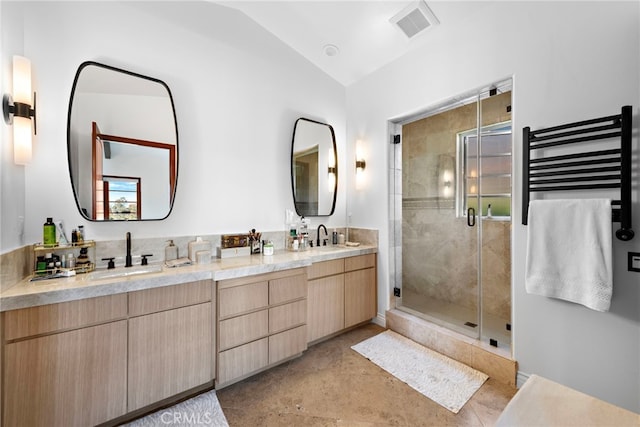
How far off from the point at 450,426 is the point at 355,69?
3406 millimetres

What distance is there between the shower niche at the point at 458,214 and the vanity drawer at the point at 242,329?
5.35 ft

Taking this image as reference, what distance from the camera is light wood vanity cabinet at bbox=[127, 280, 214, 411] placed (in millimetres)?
1574

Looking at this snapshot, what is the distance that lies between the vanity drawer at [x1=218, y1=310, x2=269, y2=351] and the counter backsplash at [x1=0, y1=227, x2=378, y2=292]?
70 cm

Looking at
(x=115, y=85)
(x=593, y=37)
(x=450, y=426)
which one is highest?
(x=593, y=37)

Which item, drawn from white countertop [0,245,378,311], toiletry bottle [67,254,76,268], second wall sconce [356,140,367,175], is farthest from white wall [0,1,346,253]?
second wall sconce [356,140,367,175]

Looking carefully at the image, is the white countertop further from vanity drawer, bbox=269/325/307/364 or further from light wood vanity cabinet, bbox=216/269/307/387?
vanity drawer, bbox=269/325/307/364

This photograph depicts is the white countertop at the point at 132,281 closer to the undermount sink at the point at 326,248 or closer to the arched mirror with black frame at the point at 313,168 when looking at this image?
the undermount sink at the point at 326,248

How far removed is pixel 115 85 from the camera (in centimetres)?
194

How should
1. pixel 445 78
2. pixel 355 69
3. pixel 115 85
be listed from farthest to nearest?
pixel 355 69 → pixel 445 78 → pixel 115 85

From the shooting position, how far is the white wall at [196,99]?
175 centimetres

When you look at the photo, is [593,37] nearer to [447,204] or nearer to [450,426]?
[447,204]

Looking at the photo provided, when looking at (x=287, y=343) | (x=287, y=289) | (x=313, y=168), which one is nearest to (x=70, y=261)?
(x=287, y=289)

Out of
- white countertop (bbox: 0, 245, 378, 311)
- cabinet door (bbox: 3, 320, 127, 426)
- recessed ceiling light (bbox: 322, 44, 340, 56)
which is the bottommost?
cabinet door (bbox: 3, 320, 127, 426)

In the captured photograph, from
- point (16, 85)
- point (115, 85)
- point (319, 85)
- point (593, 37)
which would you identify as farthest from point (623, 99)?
point (16, 85)
